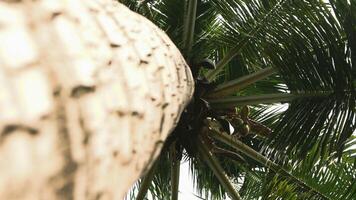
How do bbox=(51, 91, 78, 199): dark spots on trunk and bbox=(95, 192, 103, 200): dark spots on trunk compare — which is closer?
bbox=(51, 91, 78, 199): dark spots on trunk

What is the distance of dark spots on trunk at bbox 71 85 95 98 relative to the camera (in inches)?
26.2

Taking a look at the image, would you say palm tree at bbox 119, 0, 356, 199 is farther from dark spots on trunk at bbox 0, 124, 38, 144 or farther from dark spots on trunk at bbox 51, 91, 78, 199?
dark spots on trunk at bbox 0, 124, 38, 144

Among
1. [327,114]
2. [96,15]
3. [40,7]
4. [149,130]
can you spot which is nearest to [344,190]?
[327,114]

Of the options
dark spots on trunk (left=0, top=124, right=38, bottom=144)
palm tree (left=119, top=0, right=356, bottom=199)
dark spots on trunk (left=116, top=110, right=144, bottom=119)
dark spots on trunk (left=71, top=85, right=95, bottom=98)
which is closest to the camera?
dark spots on trunk (left=0, top=124, right=38, bottom=144)

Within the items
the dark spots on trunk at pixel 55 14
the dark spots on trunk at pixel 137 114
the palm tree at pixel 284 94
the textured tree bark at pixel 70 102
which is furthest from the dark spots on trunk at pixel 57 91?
the palm tree at pixel 284 94

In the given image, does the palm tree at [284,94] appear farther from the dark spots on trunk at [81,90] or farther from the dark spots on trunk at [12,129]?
the dark spots on trunk at [12,129]

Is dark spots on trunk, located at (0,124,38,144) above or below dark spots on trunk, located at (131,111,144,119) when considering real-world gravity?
above

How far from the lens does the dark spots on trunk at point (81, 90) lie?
2.18 ft

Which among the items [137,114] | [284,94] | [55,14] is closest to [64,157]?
[55,14]

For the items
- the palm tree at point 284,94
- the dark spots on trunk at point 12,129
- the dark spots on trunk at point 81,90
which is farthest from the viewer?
the palm tree at point 284,94

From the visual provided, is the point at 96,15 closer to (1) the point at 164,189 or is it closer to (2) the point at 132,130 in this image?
(2) the point at 132,130

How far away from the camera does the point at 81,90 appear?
2.27 ft

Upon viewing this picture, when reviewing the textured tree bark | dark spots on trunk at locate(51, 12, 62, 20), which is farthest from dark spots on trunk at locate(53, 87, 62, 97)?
dark spots on trunk at locate(51, 12, 62, 20)

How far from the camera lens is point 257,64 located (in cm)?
349
